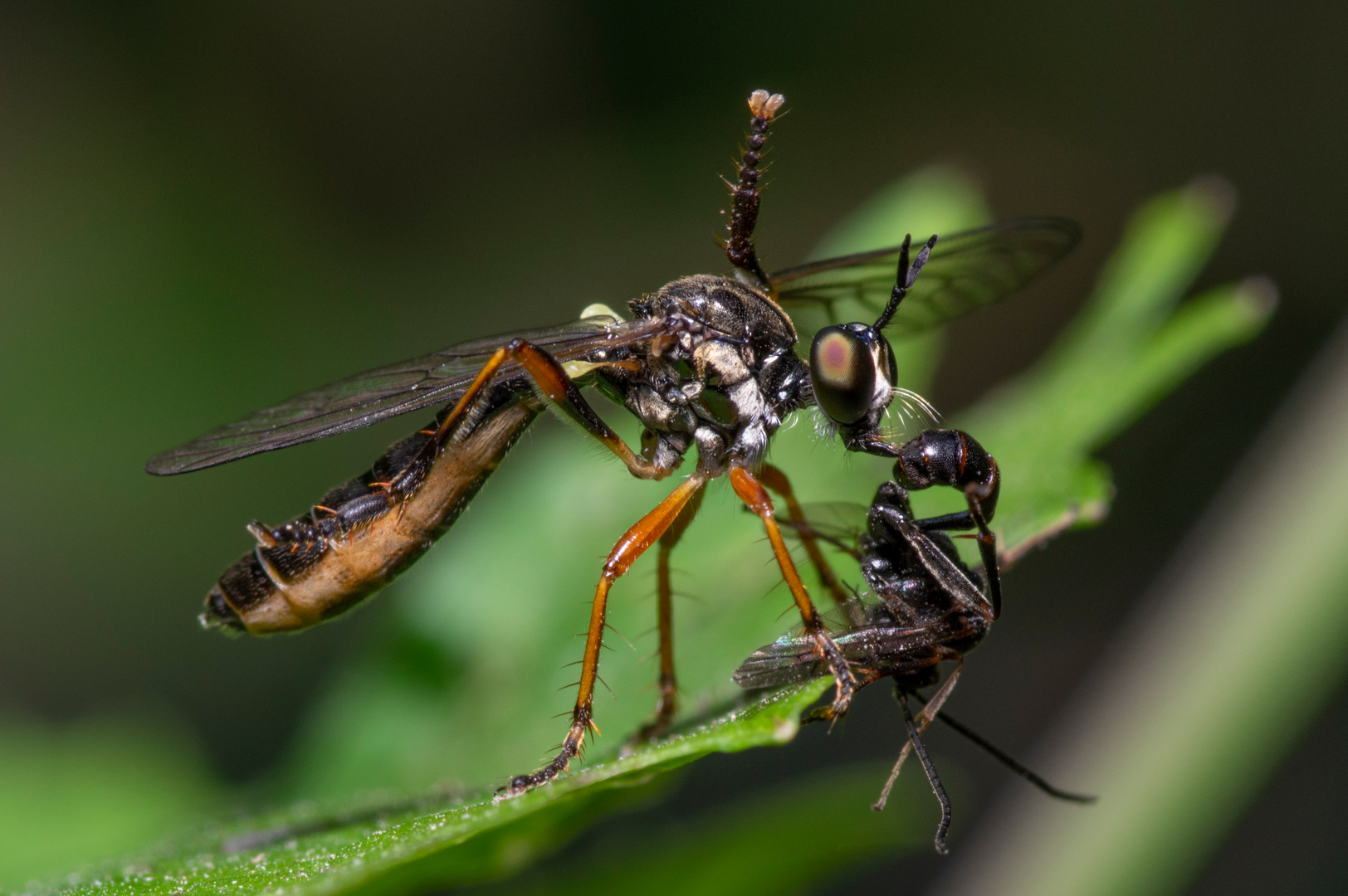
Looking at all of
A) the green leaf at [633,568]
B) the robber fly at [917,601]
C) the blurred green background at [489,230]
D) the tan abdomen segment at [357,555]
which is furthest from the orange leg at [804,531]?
the blurred green background at [489,230]

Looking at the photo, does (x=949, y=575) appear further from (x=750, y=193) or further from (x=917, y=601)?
(x=750, y=193)

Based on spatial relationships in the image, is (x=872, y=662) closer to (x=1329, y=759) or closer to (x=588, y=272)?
(x=1329, y=759)

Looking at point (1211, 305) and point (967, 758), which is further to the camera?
point (967, 758)

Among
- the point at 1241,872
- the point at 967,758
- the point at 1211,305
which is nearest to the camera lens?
the point at 1211,305

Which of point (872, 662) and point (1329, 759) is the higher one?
point (872, 662)

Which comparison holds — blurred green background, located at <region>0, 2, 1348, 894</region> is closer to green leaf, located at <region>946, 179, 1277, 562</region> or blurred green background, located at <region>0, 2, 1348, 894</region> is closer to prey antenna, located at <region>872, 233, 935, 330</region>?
green leaf, located at <region>946, 179, 1277, 562</region>

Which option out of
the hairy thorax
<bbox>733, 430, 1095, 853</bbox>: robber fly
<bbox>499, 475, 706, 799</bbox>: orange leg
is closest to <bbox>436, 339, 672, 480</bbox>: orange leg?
the hairy thorax

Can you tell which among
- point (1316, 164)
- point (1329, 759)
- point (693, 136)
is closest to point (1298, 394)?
point (1329, 759)
